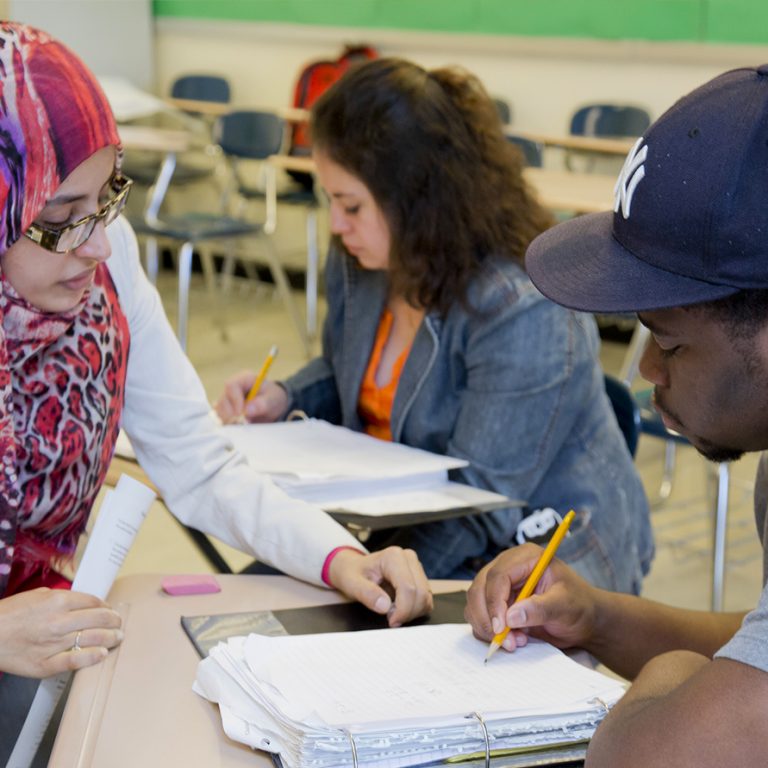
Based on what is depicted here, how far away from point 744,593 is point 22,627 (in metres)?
2.37

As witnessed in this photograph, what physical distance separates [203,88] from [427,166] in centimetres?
525

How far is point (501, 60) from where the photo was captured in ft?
19.5

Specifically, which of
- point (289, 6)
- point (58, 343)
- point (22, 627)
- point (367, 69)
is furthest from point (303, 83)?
point (22, 627)

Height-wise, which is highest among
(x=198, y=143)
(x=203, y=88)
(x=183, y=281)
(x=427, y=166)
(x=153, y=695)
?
(x=427, y=166)

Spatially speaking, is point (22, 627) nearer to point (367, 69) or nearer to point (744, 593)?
point (367, 69)

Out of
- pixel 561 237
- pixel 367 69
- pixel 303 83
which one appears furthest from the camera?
pixel 303 83

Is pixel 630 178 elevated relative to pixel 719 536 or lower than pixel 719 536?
elevated

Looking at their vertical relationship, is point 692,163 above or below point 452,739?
above

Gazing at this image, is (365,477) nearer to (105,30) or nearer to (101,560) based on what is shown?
(101,560)

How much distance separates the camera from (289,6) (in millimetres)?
6684

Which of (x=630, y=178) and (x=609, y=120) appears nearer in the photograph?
(x=630, y=178)

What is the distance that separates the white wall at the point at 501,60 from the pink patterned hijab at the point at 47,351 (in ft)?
13.7

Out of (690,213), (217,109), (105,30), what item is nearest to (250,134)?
(217,109)

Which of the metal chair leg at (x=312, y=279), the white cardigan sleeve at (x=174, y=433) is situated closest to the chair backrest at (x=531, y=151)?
the metal chair leg at (x=312, y=279)
